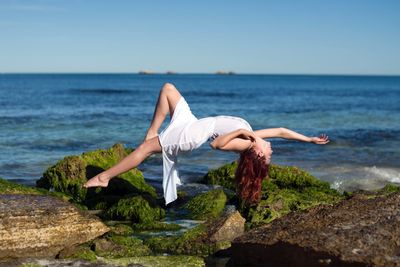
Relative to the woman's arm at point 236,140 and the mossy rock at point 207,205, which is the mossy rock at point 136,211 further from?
the woman's arm at point 236,140

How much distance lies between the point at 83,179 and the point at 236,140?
3.87 meters

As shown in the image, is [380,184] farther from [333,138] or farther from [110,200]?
[333,138]

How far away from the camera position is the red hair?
840cm

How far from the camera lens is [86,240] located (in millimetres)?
7715

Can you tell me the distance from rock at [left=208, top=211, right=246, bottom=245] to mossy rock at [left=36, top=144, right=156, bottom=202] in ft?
10.8

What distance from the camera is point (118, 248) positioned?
7.36 m

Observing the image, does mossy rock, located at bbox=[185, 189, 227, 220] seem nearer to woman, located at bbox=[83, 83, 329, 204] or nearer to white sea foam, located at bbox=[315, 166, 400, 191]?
woman, located at bbox=[83, 83, 329, 204]

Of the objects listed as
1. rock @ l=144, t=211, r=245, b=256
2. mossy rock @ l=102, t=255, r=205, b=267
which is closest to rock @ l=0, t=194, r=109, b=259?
mossy rock @ l=102, t=255, r=205, b=267

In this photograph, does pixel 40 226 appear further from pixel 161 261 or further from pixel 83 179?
pixel 83 179

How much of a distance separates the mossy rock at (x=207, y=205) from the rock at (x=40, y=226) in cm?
220

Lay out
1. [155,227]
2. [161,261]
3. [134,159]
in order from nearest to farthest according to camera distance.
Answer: [161,261], [155,227], [134,159]

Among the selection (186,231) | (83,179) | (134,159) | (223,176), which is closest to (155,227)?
(186,231)

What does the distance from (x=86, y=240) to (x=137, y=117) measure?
88.9ft

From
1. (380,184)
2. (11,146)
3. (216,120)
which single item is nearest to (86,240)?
(216,120)
